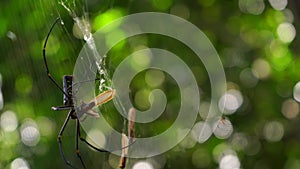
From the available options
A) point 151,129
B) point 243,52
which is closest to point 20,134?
point 151,129

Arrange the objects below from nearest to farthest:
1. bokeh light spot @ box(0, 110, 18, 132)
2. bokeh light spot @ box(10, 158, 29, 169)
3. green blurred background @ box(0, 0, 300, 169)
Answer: green blurred background @ box(0, 0, 300, 169) < bokeh light spot @ box(10, 158, 29, 169) < bokeh light spot @ box(0, 110, 18, 132)

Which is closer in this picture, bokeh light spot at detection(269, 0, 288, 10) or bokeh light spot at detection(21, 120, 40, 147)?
bokeh light spot at detection(21, 120, 40, 147)

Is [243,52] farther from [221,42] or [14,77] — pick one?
[14,77]

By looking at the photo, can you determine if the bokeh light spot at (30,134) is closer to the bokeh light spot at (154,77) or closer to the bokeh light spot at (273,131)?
the bokeh light spot at (154,77)

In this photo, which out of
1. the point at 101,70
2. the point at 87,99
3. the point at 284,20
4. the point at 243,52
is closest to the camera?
the point at 87,99

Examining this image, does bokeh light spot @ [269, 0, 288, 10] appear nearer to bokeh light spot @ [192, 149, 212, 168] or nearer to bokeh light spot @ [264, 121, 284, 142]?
bokeh light spot @ [264, 121, 284, 142]

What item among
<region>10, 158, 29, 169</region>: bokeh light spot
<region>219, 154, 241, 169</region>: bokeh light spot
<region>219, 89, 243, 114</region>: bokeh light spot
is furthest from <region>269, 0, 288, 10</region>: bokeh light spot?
<region>10, 158, 29, 169</region>: bokeh light spot

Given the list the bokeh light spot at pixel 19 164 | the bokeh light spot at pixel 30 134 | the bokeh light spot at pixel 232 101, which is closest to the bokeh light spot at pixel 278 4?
the bokeh light spot at pixel 232 101

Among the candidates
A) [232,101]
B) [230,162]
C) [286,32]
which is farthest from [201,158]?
[286,32]

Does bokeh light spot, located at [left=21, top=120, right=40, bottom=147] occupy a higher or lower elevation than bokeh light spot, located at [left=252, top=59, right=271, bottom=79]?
higher
